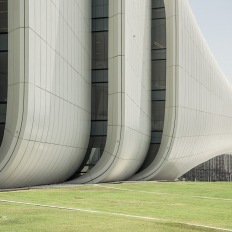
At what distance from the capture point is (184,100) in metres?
29.8

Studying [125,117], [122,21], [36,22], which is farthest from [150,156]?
[36,22]

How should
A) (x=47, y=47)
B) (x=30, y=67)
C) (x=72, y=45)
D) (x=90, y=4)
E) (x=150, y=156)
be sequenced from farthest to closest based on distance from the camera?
(x=150, y=156)
(x=90, y=4)
(x=72, y=45)
(x=47, y=47)
(x=30, y=67)

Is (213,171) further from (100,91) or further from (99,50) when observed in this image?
(99,50)

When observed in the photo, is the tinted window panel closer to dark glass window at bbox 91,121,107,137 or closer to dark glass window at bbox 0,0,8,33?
dark glass window at bbox 91,121,107,137

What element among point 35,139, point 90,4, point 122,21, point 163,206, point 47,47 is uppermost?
point 90,4

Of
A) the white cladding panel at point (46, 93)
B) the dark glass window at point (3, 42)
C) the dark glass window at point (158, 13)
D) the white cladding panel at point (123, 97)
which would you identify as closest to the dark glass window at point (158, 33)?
the dark glass window at point (158, 13)

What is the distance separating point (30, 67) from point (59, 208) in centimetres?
602

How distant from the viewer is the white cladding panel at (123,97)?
21141mm

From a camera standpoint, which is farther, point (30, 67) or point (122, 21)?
point (122, 21)

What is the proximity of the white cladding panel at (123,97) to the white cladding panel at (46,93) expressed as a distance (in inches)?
56.3

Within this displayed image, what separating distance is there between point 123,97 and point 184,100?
973 centimetres

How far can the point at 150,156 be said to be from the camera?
30.1 metres

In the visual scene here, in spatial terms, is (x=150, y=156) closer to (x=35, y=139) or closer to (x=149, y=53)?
(x=149, y=53)

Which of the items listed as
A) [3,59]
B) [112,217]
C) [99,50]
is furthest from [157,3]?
[112,217]
